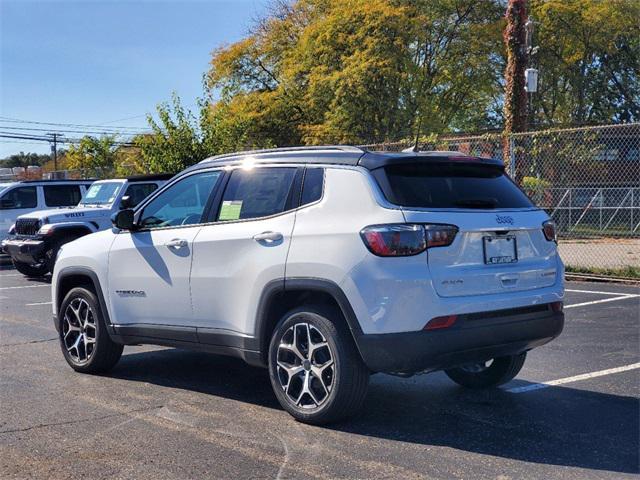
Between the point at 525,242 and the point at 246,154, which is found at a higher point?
the point at 246,154

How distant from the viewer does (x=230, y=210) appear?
229 inches

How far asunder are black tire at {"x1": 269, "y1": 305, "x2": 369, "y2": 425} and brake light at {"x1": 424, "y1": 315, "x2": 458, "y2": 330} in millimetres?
539

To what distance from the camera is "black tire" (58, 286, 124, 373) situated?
6.67m

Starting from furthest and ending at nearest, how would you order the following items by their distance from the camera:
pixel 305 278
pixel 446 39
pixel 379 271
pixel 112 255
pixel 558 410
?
pixel 446 39
pixel 112 255
pixel 558 410
pixel 305 278
pixel 379 271

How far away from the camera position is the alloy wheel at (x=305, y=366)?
5.04 meters

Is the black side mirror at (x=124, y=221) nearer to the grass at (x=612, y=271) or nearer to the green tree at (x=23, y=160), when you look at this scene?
the grass at (x=612, y=271)

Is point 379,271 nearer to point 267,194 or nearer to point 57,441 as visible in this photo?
point 267,194

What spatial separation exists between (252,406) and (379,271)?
1.67m

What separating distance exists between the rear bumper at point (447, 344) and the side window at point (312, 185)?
1081 millimetres

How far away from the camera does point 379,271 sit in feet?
15.4

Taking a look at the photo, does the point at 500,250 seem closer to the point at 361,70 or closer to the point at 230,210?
the point at 230,210

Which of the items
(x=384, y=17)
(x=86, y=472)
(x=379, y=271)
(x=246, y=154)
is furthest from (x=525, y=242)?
(x=384, y=17)

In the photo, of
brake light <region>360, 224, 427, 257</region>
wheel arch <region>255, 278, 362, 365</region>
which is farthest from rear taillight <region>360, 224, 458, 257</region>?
wheel arch <region>255, 278, 362, 365</region>

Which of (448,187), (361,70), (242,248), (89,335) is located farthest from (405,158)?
(361,70)
